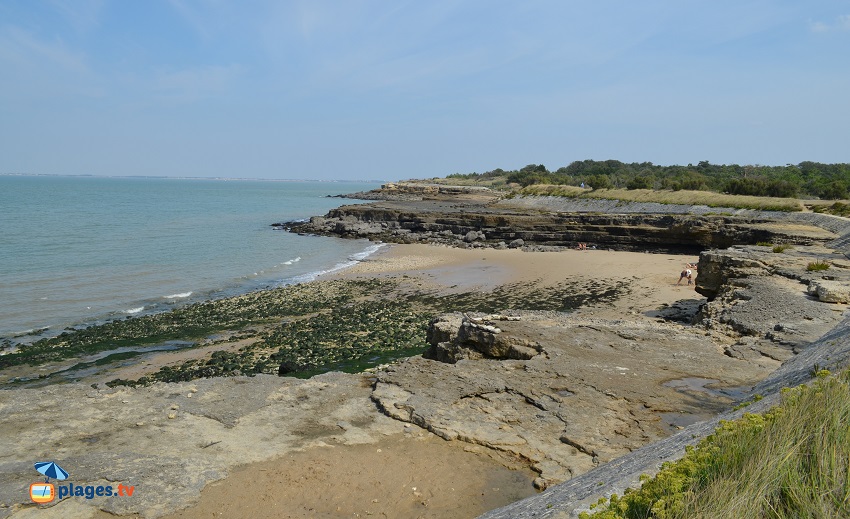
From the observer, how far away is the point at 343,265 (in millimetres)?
32531

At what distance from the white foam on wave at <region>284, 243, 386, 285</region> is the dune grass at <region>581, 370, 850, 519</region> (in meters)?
24.4

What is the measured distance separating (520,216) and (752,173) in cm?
6038

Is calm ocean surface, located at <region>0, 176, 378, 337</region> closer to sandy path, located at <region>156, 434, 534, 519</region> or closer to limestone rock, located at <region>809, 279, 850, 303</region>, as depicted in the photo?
sandy path, located at <region>156, 434, 534, 519</region>

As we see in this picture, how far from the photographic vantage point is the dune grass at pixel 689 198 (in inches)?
1449

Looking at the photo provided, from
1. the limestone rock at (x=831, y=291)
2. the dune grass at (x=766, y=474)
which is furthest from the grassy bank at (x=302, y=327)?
the dune grass at (x=766, y=474)

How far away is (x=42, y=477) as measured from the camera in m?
5.92

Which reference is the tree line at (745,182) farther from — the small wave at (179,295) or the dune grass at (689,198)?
the small wave at (179,295)

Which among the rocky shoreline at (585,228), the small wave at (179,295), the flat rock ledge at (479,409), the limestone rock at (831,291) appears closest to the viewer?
the flat rock ledge at (479,409)

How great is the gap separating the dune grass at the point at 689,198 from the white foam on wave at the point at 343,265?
2470 cm

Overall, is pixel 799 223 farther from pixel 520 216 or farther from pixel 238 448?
pixel 238 448

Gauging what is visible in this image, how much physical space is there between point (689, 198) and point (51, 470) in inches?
1880

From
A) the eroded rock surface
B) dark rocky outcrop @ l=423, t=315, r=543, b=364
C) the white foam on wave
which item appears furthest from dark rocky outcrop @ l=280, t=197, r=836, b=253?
dark rocky outcrop @ l=423, t=315, r=543, b=364

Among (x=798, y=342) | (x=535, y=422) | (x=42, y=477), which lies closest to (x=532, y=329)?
(x=535, y=422)

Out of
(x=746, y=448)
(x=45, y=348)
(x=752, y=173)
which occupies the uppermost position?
(x=752, y=173)
